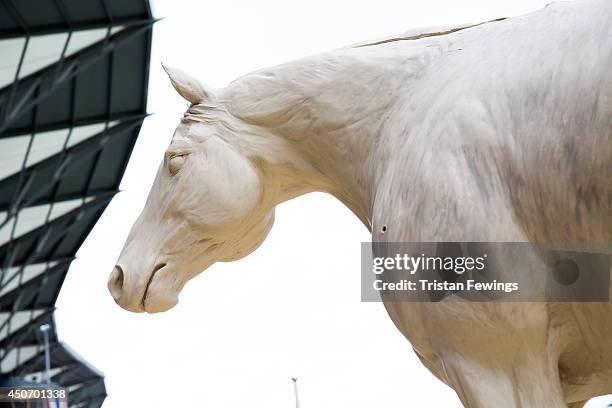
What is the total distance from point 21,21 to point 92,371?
749 inches

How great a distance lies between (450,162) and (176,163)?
72cm

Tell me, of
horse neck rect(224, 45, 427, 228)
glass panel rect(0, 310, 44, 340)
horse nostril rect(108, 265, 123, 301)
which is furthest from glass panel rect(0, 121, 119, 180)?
horse neck rect(224, 45, 427, 228)

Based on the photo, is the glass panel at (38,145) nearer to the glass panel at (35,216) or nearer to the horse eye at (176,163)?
the glass panel at (35,216)

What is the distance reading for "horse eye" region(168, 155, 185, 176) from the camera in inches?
90.4

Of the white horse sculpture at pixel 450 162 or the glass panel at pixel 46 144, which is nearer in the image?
the white horse sculpture at pixel 450 162

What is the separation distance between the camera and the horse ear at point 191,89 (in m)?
2.32

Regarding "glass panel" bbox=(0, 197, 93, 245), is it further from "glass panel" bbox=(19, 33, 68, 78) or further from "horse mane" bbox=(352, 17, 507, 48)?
"horse mane" bbox=(352, 17, 507, 48)

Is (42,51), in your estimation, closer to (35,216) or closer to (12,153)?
(12,153)

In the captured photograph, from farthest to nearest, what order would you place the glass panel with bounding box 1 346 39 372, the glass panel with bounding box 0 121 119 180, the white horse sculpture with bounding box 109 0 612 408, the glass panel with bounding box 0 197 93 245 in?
the glass panel with bounding box 1 346 39 372 → the glass panel with bounding box 0 197 93 245 → the glass panel with bounding box 0 121 119 180 → the white horse sculpture with bounding box 109 0 612 408

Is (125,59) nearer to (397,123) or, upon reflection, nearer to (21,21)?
(21,21)

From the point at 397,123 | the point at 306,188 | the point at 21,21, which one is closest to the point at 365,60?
the point at 397,123

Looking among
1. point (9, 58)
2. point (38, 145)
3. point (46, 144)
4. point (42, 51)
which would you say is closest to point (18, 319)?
point (46, 144)

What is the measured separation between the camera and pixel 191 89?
234cm

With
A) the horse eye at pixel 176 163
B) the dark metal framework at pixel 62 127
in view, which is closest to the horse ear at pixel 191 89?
the horse eye at pixel 176 163
